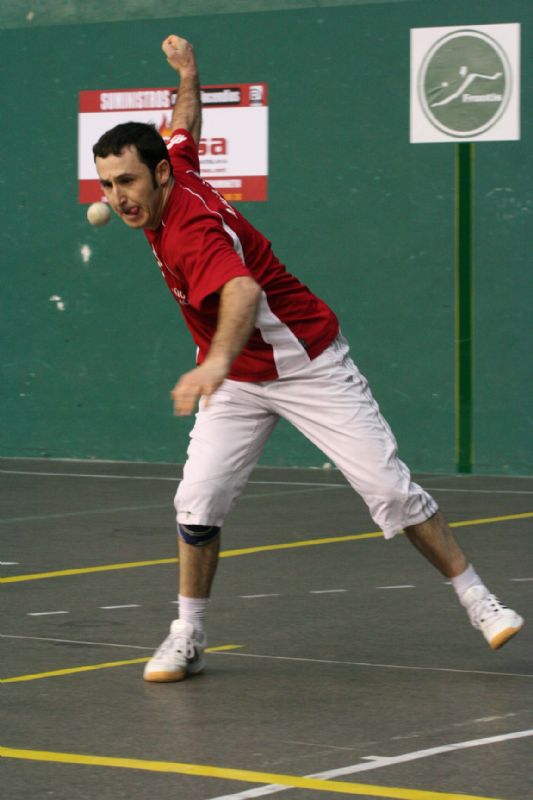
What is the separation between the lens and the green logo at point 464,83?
41.1 ft

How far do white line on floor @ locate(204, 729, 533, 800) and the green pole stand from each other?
24.9 ft

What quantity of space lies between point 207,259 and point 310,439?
2.88ft

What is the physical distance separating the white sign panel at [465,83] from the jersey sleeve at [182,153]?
638 cm

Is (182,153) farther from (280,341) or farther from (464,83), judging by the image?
(464,83)

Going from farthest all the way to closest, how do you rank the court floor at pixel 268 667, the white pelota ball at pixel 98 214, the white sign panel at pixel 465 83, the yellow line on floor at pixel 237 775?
the white pelota ball at pixel 98 214 → the white sign panel at pixel 465 83 → the court floor at pixel 268 667 → the yellow line on floor at pixel 237 775

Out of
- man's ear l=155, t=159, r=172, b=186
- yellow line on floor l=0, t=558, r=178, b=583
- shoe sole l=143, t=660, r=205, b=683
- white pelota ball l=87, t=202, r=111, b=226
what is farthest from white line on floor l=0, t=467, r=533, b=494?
man's ear l=155, t=159, r=172, b=186

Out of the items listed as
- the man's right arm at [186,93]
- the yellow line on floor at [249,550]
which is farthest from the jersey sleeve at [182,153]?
the yellow line on floor at [249,550]

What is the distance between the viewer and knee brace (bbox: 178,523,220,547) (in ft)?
19.9

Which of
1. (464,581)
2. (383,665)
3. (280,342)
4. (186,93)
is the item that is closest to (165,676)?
(383,665)

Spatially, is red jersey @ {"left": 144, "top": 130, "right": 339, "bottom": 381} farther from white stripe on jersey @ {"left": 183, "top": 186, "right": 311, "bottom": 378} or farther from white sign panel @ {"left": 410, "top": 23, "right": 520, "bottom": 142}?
white sign panel @ {"left": 410, "top": 23, "right": 520, "bottom": 142}

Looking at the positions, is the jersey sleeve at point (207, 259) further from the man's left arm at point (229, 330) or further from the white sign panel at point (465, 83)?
the white sign panel at point (465, 83)

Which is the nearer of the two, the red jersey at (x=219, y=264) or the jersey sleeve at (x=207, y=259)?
the jersey sleeve at (x=207, y=259)

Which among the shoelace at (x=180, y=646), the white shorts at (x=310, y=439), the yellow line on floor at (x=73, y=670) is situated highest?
the white shorts at (x=310, y=439)

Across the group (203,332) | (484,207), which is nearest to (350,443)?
(203,332)
